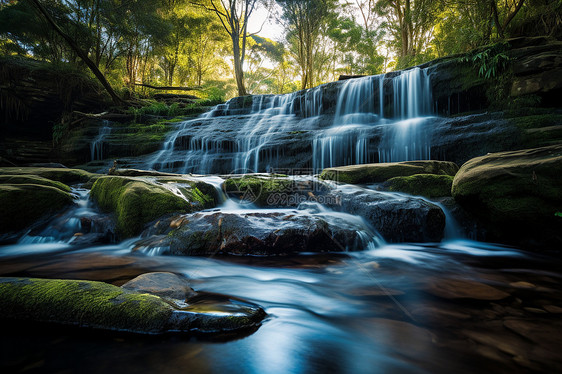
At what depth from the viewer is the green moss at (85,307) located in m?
1.45

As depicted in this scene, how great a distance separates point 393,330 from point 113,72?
23.7 meters

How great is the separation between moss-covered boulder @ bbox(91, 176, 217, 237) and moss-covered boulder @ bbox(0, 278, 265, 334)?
2449 millimetres

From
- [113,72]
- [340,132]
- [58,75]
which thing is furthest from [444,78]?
[113,72]

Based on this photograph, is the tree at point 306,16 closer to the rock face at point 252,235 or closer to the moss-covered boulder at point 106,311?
the rock face at point 252,235

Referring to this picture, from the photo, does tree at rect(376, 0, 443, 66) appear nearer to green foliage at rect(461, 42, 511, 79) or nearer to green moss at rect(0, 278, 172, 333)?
green foliage at rect(461, 42, 511, 79)

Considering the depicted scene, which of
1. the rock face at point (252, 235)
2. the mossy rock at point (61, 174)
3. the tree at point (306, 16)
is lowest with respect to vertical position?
the rock face at point (252, 235)

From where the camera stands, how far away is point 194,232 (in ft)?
11.6

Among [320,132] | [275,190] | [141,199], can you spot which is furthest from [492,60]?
[141,199]

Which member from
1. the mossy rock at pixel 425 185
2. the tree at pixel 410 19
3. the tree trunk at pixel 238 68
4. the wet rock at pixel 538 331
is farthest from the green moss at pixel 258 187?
the tree trunk at pixel 238 68

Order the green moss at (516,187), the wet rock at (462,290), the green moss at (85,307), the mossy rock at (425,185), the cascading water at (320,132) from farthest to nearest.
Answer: the cascading water at (320,132)
the mossy rock at (425,185)
the green moss at (516,187)
the wet rock at (462,290)
the green moss at (85,307)

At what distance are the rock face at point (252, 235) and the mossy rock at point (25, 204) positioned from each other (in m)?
A: 2.24

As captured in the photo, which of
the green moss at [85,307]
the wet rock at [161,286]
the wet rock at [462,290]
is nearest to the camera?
the green moss at [85,307]

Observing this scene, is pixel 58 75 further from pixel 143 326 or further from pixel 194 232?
pixel 143 326

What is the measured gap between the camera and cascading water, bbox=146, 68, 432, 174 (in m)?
8.51
